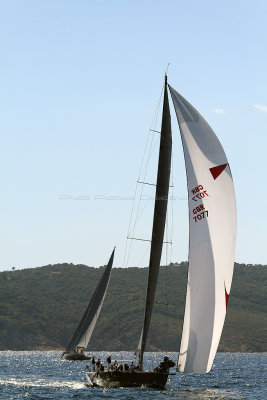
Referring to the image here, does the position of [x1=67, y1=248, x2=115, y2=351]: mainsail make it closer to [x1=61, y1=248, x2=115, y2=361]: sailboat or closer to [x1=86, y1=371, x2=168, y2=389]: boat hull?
[x1=61, y1=248, x2=115, y2=361]: sailboat

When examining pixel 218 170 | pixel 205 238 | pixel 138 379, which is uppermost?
pixel 218 170

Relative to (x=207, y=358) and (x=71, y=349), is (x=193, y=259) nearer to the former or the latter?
(x=207, y=358)

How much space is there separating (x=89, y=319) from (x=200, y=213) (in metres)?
50.7

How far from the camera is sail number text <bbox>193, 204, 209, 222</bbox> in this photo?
117 feet

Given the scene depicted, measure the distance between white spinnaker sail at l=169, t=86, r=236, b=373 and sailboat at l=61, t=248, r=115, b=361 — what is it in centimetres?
4718

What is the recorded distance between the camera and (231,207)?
3547 cm

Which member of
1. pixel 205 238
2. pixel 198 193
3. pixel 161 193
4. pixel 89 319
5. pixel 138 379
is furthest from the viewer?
pixel 89 319

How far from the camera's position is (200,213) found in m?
35.8

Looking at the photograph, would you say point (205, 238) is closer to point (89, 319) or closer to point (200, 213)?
point (200, 213)

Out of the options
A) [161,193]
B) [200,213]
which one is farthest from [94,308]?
[200,213]

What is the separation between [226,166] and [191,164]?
181cm

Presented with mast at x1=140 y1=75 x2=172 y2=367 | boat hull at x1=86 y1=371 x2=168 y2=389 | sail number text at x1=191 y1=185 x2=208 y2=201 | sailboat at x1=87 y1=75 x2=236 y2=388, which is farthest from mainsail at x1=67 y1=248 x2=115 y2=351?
sailboat at x1=87 y1=75 x2=236 y2=388

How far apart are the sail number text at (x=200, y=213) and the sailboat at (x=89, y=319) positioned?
47.1 metres

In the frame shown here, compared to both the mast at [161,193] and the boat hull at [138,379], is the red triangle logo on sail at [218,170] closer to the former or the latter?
the mast at [161,193]
